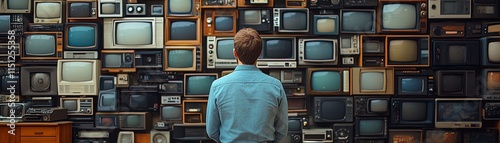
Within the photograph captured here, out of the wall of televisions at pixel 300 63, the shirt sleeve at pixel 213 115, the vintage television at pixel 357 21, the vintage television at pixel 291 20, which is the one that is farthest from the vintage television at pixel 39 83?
the shirt sleeve at pixel 213 115

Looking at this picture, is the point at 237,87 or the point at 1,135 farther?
the point at 1,135

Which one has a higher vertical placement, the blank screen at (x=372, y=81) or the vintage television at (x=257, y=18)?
the vintage television at (x=257, y=18)

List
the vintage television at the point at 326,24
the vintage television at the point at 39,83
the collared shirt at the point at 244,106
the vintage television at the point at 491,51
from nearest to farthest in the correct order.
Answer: the collared shirt at the point at 244,106
the vintage television at the point at 491,51
the vintage television at the point at 326,24
the vintage television at the point at 39,83

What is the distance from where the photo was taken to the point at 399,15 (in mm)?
6242

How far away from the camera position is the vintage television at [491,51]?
614cm

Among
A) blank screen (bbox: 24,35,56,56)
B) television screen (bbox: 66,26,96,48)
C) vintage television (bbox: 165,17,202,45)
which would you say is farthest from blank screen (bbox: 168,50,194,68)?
blank screen (bbox: 24,35,56,56)

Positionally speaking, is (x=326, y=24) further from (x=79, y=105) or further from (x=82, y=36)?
(x=79, y=105)

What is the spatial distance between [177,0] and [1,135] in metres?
2.60

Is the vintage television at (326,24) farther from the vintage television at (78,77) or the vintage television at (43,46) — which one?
the vintage television at (43,46)

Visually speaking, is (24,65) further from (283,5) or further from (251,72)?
(251,72)

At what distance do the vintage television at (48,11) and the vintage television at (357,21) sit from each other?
3495mm

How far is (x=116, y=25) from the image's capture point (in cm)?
632

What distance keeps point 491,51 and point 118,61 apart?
14.9ft

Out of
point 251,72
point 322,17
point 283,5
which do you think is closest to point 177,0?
point 283,5
